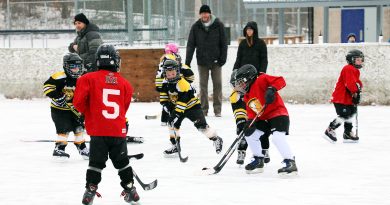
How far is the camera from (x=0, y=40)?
820 inches

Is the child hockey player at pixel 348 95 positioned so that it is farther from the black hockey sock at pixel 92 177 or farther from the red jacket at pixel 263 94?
the black hockey sock at pixel 92 177

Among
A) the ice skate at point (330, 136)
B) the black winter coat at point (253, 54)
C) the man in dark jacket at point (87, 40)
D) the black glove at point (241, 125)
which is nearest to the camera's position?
the black glove at point (241, 125)

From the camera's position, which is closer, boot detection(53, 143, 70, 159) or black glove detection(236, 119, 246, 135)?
black glove detection(236, 119, 246, 135)

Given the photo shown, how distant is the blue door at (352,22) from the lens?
25.0 m

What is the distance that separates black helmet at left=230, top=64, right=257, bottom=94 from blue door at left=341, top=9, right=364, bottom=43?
18340 millimetres

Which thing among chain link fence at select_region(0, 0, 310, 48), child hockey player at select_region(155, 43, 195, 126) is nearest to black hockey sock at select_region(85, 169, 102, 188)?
child hockey player at select_region(155, 43, 195, 126)

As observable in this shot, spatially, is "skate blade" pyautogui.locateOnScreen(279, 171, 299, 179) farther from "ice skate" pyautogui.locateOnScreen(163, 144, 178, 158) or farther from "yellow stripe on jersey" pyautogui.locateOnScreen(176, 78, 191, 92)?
"ice skate" pyautogui.locateOnScreen(163, 144, 178, 158)

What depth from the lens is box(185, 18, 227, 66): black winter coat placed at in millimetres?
12469

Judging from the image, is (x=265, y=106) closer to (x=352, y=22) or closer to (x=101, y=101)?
(x=101, y=101)

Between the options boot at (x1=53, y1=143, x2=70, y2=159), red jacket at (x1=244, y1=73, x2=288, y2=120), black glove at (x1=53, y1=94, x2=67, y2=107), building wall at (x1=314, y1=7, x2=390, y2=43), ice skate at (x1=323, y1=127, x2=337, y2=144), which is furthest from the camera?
building wall at (x1=314, y1=7, x2=390, y2=43)

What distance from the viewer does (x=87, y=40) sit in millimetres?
10047

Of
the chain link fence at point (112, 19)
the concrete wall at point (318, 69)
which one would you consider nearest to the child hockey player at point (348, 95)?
the concrete wall at point (318, 69)

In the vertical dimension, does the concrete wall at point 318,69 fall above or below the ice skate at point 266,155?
above

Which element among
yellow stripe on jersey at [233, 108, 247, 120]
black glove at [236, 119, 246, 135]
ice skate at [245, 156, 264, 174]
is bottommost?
ice skate at [245, 156, 264, 174]
